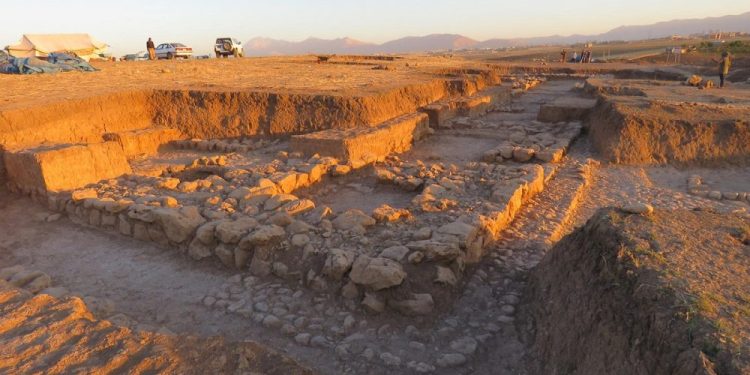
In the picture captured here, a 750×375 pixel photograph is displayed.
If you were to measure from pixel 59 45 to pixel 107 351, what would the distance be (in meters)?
28.2

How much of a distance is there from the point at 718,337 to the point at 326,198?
4.74 m

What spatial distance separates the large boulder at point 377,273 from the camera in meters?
3.44

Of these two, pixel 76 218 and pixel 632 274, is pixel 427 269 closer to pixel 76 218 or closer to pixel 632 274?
pixel 632 274

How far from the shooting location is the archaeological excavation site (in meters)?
2.42

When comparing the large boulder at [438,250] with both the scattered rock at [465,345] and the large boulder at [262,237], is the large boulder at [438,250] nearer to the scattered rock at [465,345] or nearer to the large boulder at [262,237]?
the scattered rock at [465,345]

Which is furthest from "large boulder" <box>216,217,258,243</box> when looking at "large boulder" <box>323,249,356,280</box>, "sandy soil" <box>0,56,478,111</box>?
"sandy soil" <box>0,56,478,111</box>

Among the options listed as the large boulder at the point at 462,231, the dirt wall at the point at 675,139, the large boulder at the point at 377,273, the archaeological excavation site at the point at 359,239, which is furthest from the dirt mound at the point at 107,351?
the dirt wall at the point at 675,139

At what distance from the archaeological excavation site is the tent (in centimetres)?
1655

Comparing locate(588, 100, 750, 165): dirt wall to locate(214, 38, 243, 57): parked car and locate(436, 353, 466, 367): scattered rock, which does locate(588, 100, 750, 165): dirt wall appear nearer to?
locate(436, 353, 466, 367): scattered rock

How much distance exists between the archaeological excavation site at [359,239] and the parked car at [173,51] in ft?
51.0

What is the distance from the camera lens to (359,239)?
13.4 ft

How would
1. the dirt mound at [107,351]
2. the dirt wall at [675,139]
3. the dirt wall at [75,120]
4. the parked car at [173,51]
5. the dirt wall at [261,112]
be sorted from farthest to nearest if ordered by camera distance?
1. the parked car at [173,51]
2. the dirt wall at [261,112]
3. the dirt wall at [675,139]
4. the dirt wall at [75,120]
5. the dirt mound at [107,351]

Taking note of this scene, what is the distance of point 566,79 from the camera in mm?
20719

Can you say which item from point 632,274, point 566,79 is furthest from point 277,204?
point 566,79
